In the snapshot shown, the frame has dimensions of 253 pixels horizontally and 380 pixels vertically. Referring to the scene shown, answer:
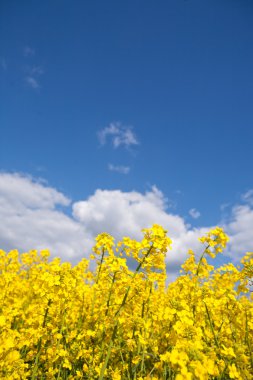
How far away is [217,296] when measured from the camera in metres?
4.43

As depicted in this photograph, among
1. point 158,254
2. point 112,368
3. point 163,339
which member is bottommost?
point 112,368

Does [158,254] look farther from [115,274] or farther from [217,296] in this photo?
[217,296]

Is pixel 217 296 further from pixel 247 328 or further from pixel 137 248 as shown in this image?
pixel 137 248

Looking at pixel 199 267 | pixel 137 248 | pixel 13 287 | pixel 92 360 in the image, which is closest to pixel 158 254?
pixel 137 248

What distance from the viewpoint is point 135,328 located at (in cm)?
430

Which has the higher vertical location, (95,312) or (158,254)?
(158,254)

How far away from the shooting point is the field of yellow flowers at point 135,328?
3025mm

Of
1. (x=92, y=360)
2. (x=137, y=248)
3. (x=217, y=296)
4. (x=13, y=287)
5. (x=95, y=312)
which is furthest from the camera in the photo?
(x=13, y=287)

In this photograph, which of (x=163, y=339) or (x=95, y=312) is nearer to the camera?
(x=163, y=339)

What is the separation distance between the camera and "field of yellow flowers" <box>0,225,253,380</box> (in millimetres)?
3025

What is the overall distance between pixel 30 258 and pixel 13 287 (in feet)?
8.10

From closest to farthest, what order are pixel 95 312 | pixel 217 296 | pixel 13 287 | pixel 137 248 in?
pixel 137 248, pixel 217 296, pixel 95 312, pixel 13 287

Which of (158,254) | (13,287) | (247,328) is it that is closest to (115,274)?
(158,254)

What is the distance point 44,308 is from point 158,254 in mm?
1582
